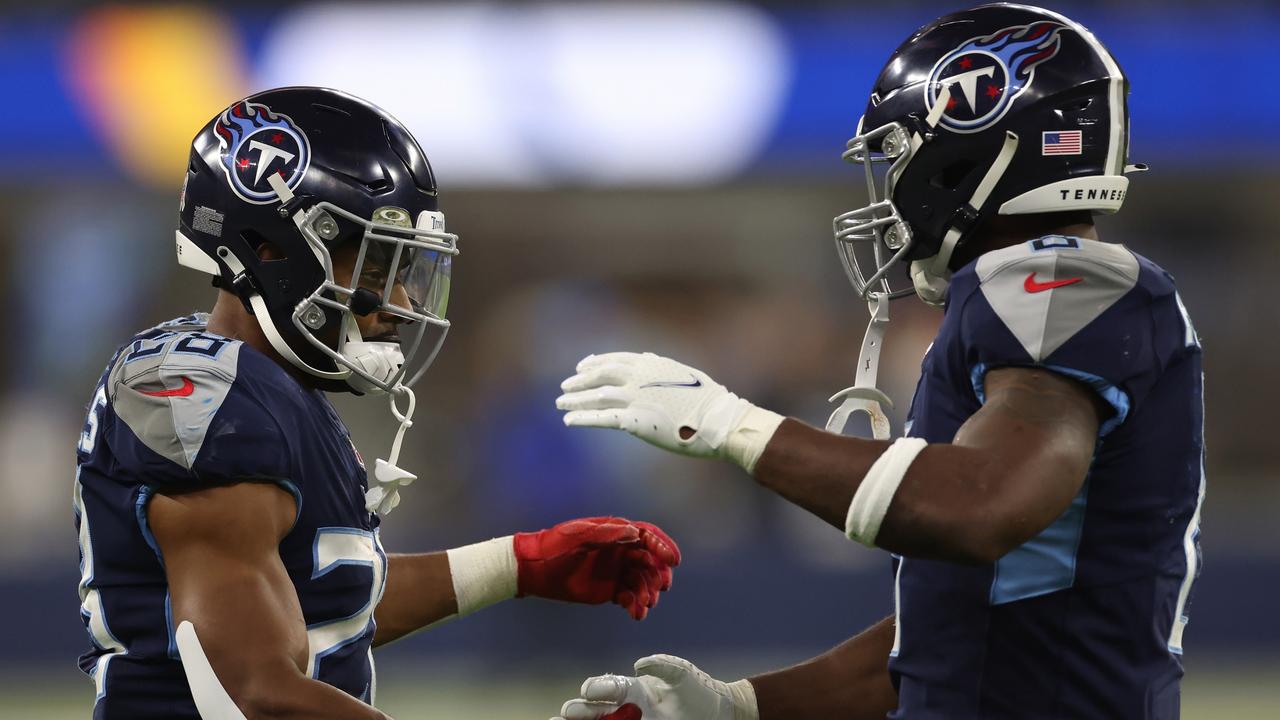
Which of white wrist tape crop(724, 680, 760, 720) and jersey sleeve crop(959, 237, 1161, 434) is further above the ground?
jersey sleeve crop(959, 237, 1161, 434)

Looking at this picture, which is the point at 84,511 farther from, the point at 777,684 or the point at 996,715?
the point at 996,715

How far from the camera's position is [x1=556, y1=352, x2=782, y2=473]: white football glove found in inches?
98.7

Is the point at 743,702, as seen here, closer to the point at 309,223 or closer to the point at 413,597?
the point at 413,597

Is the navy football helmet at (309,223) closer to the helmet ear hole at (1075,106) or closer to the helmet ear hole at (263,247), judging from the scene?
the helmet ear hole at (263,247)

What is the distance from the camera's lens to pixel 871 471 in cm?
241

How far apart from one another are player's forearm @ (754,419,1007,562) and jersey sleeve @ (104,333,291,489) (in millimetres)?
918

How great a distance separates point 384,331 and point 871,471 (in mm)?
1208

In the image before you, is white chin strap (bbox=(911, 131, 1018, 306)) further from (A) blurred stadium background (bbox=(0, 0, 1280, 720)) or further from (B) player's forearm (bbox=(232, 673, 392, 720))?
(A) blurred stadium background (bbox=(0, 0, 1280, 720))

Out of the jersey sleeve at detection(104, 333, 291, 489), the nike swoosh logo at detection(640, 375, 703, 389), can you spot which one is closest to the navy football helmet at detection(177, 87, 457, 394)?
the jersey sleeve at detection(104, 333, 291, 489)

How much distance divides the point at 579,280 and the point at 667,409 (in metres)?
10.1

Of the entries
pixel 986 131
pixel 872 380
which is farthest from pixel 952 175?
pixel 872 380

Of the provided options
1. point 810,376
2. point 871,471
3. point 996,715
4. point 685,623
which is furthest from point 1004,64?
point 810,376

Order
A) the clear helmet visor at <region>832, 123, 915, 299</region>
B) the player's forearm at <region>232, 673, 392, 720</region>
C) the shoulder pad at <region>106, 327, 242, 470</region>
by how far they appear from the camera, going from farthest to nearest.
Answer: the clear helmet visor at <region>832, 123, 915, 299</region> → the shoulder pad at <region>106, 327, 242, 470</region> → the player's forearm at <region>232, 673, 392, 720</region>

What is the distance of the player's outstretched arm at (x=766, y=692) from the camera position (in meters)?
3.22
